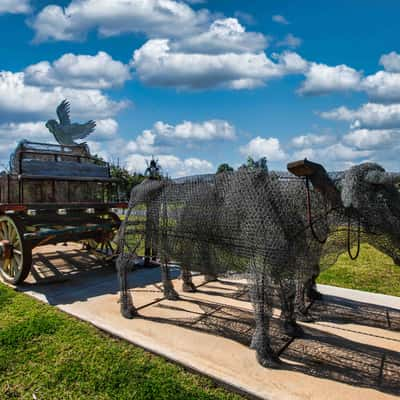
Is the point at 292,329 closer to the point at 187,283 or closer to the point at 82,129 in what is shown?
the point at 187,283

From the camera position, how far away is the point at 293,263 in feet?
12.2

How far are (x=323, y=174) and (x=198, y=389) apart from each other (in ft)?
7.69

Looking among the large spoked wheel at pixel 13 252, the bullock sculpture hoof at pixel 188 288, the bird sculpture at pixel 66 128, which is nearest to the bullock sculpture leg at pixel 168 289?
the bullock sculpture hoof at pixel 188 288

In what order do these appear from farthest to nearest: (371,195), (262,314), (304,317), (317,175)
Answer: (304,317) → (262,314) → (317,175) → (371,195)

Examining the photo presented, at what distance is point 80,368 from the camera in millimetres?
3795

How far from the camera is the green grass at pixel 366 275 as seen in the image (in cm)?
666

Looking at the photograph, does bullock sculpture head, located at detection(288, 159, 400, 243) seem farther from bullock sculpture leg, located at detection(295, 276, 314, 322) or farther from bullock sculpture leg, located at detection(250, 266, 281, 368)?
bullock sculpture leg, located at detection(295, 276, 314, 322)

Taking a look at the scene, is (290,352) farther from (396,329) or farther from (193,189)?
(193,189)

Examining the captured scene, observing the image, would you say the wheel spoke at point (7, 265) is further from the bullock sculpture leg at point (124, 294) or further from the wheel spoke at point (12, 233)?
the bullock sculpture leg at point (124, 294)

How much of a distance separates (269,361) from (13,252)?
533cm

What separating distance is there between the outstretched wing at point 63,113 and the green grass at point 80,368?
5142mm

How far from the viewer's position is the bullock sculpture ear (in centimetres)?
333

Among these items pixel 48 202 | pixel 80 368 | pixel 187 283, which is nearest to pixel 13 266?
pixel 48 202

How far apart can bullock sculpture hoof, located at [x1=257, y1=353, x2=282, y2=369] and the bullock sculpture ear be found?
172 cm
